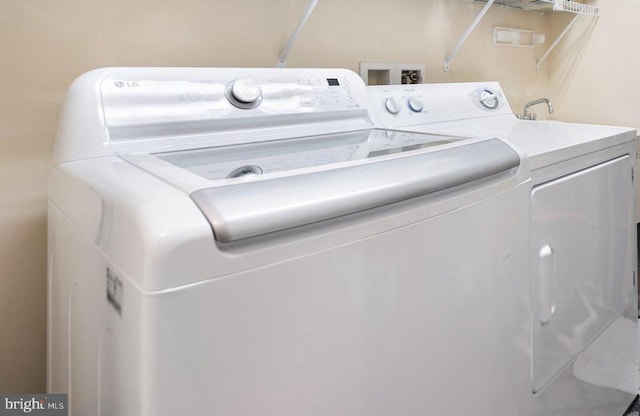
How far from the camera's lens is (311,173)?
2.50 ft

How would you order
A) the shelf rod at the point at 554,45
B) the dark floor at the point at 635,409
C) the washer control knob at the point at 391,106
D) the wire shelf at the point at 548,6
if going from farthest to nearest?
the shelf rod at the point at 554,45 → the wire shelf at the point at 548,6 → the dark floor at the point at 635,409 → the washer control knob at the point at 391,106

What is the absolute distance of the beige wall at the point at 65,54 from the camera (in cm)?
121

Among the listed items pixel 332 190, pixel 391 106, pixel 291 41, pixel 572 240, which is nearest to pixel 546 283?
pixel 572 240

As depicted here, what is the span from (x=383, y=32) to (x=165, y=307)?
1804 mm

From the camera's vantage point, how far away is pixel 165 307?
0.56 metres

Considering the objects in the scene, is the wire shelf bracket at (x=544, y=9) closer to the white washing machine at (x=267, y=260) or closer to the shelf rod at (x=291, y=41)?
the shelf rod at (x=291, y=41)

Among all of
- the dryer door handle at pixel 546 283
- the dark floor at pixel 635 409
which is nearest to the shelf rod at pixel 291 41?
the dryer door handle at pixel 546 283

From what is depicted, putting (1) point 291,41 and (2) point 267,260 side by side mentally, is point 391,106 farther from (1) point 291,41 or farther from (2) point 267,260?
(2) point 267,260

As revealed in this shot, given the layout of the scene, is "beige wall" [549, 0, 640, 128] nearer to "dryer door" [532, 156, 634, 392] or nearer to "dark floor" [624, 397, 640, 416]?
"dryer door" [532, 156, 634, 392]

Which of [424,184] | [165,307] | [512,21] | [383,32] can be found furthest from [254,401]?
[512,21]

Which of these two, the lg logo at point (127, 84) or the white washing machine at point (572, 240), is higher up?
the lg logo at point (127, 84)

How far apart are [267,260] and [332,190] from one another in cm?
16

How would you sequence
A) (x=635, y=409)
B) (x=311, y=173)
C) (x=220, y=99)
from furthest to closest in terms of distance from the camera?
(x=635, y=409)
(x=220, y=99)
(x=311, y=173)

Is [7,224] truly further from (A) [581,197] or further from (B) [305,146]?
(A) [581,197]
